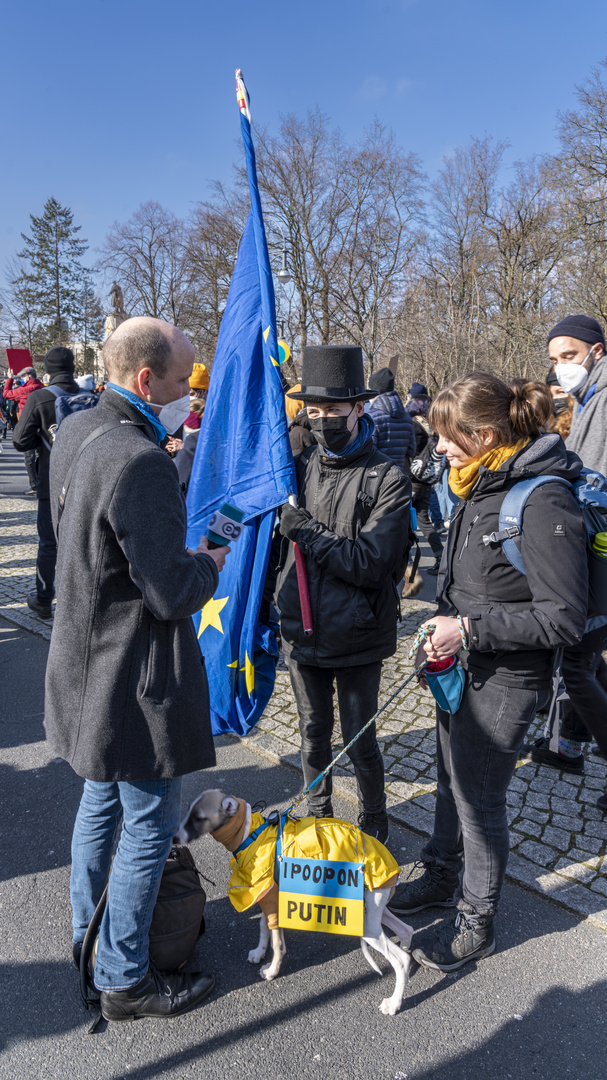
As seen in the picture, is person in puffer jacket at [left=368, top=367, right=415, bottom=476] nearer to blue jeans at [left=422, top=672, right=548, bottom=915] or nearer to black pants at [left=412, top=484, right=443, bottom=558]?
black pants at [left=412, top=484, right=443, bottom=558]

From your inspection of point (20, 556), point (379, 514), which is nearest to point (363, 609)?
point (379, 514)

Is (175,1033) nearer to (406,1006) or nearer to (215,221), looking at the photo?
(406,1006)

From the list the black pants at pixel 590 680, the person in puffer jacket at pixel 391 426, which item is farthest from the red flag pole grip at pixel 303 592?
the person in puffer jacket at pixel 391 426

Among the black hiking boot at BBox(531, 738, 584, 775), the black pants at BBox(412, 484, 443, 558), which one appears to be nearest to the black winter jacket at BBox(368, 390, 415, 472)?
the black pants at BBox(412, 484, 443, 558)

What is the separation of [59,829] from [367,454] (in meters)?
2.35

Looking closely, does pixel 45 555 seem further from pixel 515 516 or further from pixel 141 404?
pixel 515 516

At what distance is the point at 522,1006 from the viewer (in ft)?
7.35

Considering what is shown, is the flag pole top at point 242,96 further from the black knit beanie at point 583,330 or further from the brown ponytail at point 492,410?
the black knit beanie at point 583,330

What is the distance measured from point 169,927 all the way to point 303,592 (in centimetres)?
130

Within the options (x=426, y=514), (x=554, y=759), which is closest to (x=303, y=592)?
(x=554, y=759)

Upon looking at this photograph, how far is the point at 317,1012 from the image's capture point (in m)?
2.24

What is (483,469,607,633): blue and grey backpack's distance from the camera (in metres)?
1.98

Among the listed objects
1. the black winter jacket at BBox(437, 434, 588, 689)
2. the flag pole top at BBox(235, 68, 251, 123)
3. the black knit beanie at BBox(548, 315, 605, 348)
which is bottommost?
the black winter jacket at BBox(437, 434, 588, 689)

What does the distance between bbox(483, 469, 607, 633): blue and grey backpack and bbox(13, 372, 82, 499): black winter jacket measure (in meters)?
4.87
